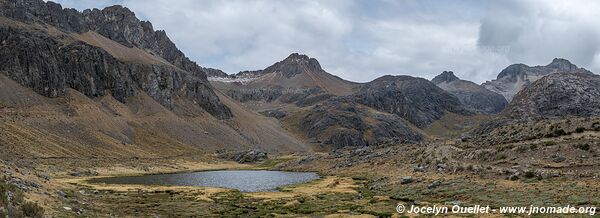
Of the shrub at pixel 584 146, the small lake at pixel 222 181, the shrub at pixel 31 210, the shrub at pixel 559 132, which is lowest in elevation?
the small lake at pixel 222 181

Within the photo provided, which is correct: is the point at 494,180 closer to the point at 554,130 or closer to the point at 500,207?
the point at 500,207

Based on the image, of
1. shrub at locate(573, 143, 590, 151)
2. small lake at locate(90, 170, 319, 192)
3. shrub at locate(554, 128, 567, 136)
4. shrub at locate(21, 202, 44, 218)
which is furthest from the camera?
small lake at locate(90, 170, 319, 192)

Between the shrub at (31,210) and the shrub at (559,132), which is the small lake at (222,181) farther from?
the shrub at (559,132)

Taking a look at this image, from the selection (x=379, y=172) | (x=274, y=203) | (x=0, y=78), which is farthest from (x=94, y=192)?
(x=0, y=78)

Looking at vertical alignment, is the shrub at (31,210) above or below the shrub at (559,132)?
below

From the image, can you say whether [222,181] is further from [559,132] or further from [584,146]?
[584,146]

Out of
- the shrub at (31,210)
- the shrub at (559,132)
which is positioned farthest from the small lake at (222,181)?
the shrub at (559,132)

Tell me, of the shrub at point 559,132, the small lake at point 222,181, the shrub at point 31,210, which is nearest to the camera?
the shrub at point 31,210

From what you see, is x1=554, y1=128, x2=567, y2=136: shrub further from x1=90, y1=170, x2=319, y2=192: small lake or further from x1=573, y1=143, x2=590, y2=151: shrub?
x1=90, y1=170, x2=319, y2=192: small lake

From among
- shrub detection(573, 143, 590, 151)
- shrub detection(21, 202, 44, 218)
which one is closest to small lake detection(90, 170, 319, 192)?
shrub detection(21, 202, 44, 218)

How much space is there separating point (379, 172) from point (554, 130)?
1432 inches

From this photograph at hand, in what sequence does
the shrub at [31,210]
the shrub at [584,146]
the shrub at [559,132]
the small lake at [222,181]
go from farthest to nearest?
the small lake at [222,181] < the shrub at [559,132] < the shrub at [584,146] < the shrub at [31,210]

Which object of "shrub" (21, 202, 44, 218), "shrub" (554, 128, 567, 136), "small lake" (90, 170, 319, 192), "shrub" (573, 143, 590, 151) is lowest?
"small lake" (90, 170, 319, 192)

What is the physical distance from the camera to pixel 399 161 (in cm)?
10588
